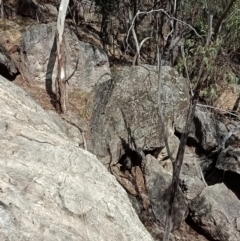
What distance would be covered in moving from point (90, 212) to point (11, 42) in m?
8.96

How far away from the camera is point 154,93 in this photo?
975 cm

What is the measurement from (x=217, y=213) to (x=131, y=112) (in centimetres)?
270

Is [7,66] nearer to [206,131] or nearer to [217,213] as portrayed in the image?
[206,131]

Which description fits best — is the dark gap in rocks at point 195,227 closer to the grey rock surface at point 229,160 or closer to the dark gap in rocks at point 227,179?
the dark gap in rocks at point 227,179

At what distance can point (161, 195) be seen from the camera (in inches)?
364

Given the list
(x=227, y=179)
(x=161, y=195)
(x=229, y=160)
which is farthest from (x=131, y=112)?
(x=227, y=179)

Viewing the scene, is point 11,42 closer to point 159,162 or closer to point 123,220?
point 159,162

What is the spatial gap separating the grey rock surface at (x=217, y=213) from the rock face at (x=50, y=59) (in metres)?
3.69

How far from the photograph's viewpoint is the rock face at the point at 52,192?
3.01 m

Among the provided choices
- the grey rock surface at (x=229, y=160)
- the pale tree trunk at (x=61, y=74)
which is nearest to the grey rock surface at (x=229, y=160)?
the grey rock surface at (x=229, y=160)

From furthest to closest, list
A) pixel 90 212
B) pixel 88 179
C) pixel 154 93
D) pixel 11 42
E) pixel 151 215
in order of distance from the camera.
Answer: pixel 11 42 < pixel 154 93 < pixel 151 215 < pixel 88 179 < pixel 90 212

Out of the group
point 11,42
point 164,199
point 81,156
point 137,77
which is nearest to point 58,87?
point 137,77

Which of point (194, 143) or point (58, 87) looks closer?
point (58, 87)

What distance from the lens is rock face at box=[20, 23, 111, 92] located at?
10586mm
